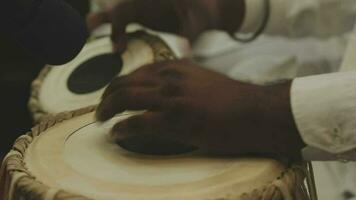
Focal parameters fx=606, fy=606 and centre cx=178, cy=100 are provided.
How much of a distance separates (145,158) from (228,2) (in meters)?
0.69

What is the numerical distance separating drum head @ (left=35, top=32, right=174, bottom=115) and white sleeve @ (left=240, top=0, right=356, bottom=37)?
0.32 m

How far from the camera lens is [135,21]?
1265mm

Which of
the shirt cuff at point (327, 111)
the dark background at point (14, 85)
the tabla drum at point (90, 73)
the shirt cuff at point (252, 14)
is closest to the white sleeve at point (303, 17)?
the shirt cuff at point (252, 14)

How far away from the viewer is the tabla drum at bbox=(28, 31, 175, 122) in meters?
1.14

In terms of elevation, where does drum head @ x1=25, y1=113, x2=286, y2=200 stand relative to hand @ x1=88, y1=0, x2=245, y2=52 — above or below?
below

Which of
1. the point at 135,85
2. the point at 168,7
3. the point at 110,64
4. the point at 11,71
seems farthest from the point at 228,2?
→ the point at 11,71

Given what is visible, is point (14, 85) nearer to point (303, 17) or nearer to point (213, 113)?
point (303, 17)

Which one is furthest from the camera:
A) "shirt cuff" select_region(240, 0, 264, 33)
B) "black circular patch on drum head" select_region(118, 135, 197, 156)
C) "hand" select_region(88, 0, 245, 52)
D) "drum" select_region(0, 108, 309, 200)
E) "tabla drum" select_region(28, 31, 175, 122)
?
"shirt cuff" select_region(240, 0, 264, 33)

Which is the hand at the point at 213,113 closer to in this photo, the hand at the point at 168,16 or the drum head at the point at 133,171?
the drum head at the point at 133,171

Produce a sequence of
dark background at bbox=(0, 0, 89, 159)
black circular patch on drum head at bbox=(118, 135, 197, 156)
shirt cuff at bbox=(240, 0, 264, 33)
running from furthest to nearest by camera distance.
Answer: dark background at bbox=(0, 0, 89, 159) < shirt cuff at bbox=(240, 0, 264, 33) < black circular patch on drum head at bbox=(118, 135, 197, 156)

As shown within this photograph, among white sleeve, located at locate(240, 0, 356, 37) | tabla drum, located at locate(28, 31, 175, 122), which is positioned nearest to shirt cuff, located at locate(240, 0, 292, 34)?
white sleeve, located at locate(240, 0, 356, 37)

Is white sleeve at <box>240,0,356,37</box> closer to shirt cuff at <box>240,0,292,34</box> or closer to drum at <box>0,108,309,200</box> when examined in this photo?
shirt cuff at <box>240,0,292,34</box>

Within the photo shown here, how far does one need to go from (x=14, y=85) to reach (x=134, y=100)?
1308 mm

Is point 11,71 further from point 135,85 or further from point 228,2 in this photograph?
point 135,85
